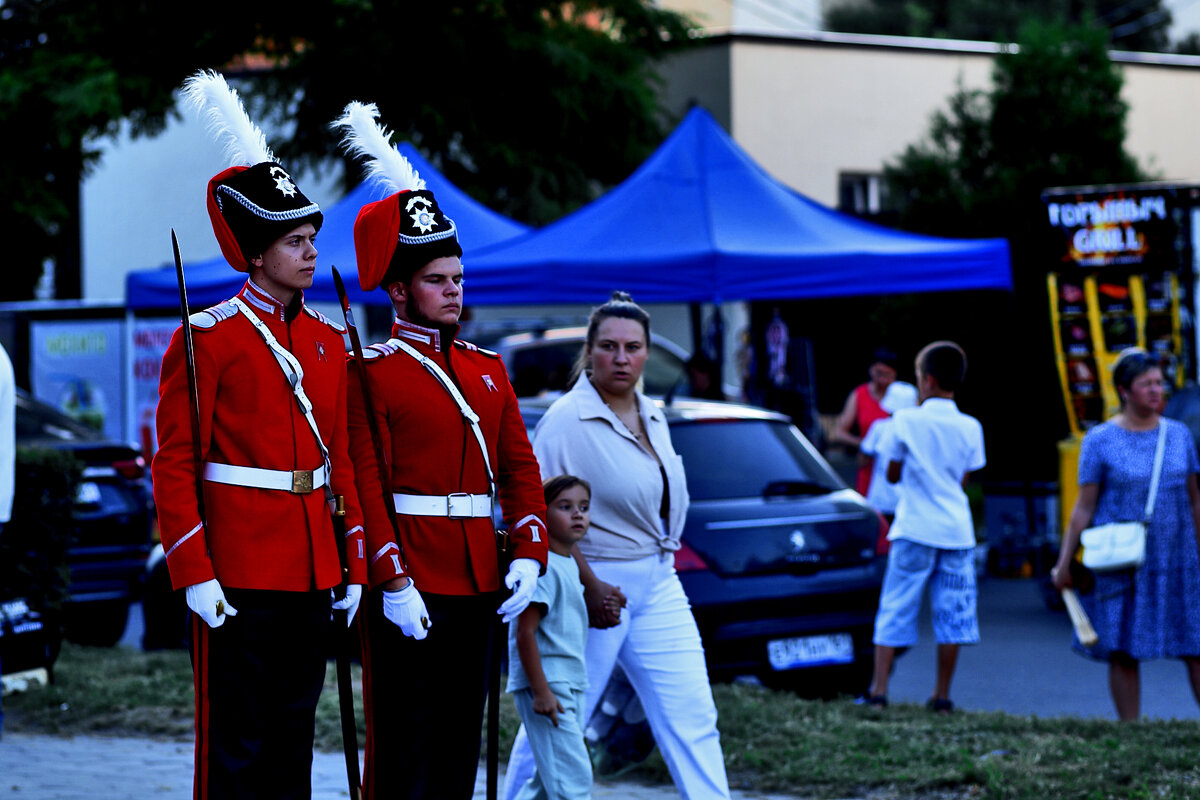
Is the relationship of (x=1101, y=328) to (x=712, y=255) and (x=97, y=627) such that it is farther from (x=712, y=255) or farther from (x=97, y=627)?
(x=97, y=627)

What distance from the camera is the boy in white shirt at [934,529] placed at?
7359 mm

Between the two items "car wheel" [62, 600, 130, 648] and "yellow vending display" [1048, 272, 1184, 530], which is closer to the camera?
"car wheel" [62, 600, 130, 648]

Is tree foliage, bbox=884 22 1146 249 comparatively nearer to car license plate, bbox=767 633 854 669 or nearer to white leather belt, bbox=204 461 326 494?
car license plate, bbox=767 633 854 669

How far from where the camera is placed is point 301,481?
3.82 meters

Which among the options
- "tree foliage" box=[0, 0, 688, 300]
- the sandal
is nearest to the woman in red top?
the sandal

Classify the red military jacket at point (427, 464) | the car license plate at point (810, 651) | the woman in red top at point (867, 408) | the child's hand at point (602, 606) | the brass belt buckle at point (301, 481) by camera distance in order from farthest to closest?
the woman in red top at point (867, 408) → the car license plate at point (810, 651) → the child's hand at point (602, 606) → the red military jacket at point (427, 464) → the brass belt buckle at point (301, 481)

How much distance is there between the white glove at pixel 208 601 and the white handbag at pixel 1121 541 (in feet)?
14.3

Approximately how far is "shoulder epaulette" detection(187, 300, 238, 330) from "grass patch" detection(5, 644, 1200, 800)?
2921mm

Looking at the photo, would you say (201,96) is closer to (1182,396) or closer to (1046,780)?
(1046,780)

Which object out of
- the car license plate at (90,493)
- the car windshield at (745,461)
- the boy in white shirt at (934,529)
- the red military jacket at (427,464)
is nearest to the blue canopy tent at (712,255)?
the car windshield at (745,461)

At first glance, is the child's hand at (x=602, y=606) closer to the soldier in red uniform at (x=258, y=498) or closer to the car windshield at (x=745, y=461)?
the soldier in red uniform at (x=258, y=498)

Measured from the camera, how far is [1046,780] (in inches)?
214

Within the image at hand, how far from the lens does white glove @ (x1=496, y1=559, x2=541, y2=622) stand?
4.13 meters

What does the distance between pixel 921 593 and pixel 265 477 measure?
4.40m
